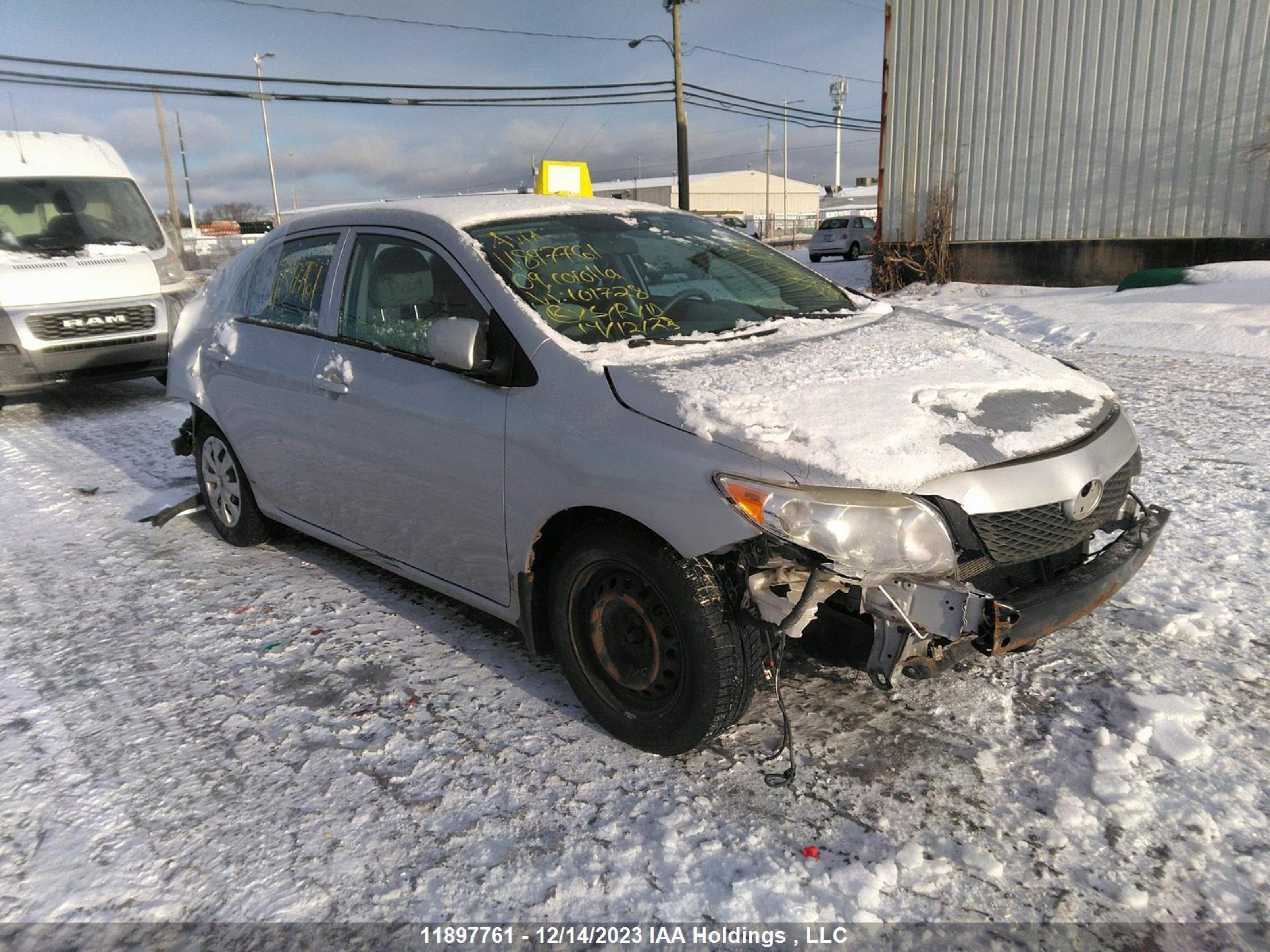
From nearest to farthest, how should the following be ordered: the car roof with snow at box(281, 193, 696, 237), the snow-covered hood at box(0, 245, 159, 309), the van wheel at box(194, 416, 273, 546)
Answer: the car roof with snow at box(281, 193, 696, 237)
the van wheel at box(194, 416, 273, 546)
the snow-covered hood at box(0, 245, 159, 309)

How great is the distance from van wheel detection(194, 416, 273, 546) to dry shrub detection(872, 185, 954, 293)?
1358 centimetres

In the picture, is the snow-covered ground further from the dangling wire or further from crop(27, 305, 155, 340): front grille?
crop(27, 305, 155, 340): front grille

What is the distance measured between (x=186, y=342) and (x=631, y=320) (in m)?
3.24

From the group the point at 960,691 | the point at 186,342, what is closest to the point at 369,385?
the point at 186,342

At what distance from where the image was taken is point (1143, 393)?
7.14m

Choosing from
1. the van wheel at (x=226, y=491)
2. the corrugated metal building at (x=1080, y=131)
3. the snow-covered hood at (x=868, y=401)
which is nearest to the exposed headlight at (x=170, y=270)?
the van wheel at (x=226, y=491)

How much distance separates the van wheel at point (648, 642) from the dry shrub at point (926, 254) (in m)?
14.4

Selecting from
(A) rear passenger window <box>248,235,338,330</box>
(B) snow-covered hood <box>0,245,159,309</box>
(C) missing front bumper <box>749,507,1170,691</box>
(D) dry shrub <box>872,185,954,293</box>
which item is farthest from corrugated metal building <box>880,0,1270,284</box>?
(A) rear passenger window <box>248,235,338,330</box>

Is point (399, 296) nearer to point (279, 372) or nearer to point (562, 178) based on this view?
point (279, 372)

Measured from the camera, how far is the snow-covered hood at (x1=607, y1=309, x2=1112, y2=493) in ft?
7.71

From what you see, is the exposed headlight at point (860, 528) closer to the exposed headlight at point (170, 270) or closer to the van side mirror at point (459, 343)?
the van side mirror at point (459, 343)

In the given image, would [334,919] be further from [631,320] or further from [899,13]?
[899,13]

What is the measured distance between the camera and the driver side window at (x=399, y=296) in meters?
3.28

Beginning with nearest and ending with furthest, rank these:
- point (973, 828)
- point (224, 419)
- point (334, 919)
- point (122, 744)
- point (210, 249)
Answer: point (334, 919), point (973, 828), point (122, 744), point (224, 419), point (210, 249)
